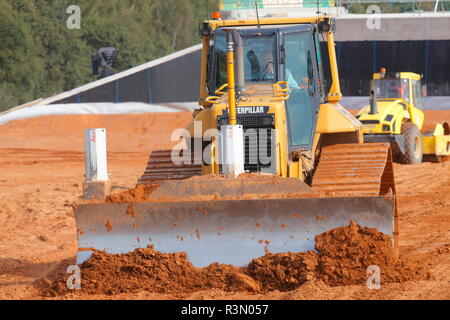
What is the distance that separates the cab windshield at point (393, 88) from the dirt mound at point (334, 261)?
13.3 meters

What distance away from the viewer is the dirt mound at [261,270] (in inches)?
304

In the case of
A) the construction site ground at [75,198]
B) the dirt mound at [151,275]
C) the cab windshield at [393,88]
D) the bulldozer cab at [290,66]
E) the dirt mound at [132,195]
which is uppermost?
the bulldozer cab at [290,66]

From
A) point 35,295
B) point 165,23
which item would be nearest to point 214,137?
point 35,295

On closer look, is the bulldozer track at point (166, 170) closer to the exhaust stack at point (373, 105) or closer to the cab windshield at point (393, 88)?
the exhaust stack at point (373, 105)

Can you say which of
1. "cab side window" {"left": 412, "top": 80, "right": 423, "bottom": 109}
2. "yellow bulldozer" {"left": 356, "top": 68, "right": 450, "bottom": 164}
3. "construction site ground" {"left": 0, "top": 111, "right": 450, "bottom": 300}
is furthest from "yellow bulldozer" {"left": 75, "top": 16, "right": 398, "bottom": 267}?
"cab side window" {"left": 412, "top": 80, "right": 423, "bottom": 109}

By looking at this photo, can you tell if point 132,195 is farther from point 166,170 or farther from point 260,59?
point 260,59

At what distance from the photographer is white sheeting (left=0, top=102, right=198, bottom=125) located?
94.6 feet

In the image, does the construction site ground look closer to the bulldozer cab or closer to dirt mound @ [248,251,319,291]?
dirt mound @ [248,251,319,291]

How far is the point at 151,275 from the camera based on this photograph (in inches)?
310

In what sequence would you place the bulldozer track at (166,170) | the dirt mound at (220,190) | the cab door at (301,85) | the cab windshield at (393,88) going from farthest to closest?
the cab windshield at (393,88) → the bulldozer track at (166,170) → the cab door at (301,85) → the dirt mound at (220,190)

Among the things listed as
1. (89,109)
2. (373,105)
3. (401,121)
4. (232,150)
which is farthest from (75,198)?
(89,109)

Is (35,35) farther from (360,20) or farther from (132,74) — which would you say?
(360,20)

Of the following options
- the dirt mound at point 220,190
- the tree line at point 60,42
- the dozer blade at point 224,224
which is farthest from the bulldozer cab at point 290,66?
the tree line at point 60,42
